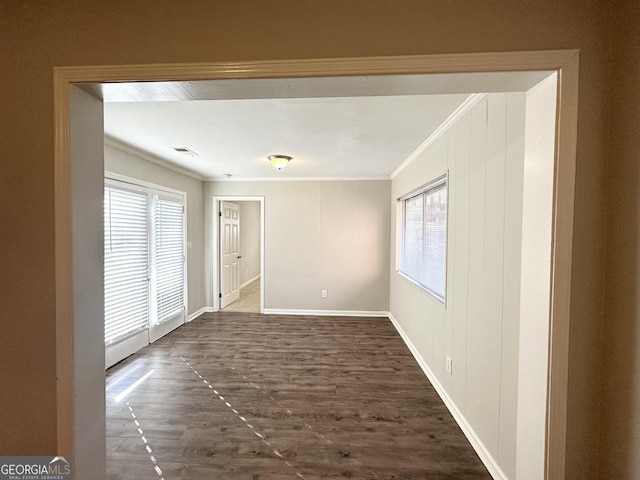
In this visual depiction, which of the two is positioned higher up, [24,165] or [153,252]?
[24,165]

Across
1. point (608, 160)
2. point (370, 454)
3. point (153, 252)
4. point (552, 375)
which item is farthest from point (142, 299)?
point (608, 160)

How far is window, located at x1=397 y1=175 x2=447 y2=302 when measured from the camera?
259 centimetres

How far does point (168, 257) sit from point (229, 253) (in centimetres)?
163

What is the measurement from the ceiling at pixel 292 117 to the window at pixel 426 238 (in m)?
0.58

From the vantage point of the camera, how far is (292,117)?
221 cm

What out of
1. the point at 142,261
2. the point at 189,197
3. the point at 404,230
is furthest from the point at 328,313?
the point at 189,197

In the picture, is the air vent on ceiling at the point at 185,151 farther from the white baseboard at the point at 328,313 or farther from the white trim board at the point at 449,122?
the white baseboard at the point at 328,313

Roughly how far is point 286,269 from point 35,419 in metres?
4.00

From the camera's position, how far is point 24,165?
40.5 inches

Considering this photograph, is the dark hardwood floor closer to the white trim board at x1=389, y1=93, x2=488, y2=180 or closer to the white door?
the white door

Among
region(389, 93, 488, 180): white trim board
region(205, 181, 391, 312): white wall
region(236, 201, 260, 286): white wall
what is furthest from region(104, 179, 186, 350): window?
region(389, 93, 488, 180): white trim board

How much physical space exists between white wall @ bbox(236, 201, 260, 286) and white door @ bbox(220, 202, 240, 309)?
83cm

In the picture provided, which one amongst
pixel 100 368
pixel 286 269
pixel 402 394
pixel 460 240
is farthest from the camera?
pixel 286 269

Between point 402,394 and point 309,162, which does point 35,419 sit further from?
point 309,162
